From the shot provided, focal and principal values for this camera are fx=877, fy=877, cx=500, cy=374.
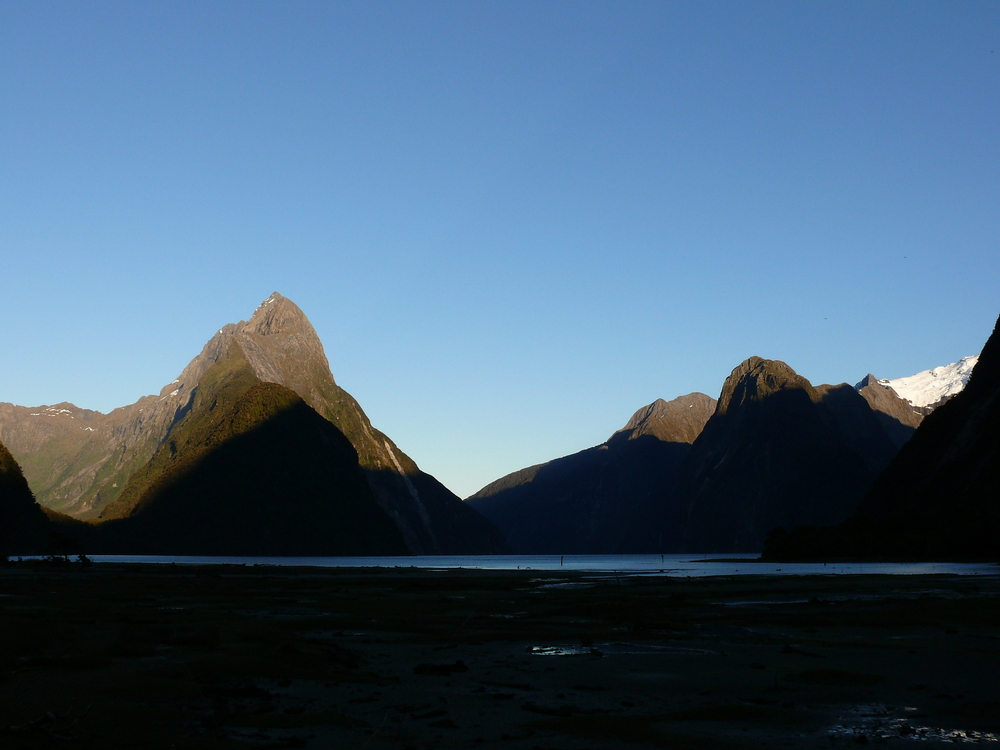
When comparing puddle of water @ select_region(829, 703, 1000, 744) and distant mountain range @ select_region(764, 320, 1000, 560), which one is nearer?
puddle of water @ select_region(829, 703, 1000, 744)

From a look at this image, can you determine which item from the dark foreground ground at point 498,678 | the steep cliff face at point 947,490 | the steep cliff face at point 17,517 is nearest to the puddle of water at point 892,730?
the dark foreground ground at point 498,678

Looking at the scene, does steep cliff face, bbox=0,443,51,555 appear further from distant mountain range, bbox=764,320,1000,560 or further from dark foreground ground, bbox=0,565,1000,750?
dark foreground ground, bbox=0,565,1000,750

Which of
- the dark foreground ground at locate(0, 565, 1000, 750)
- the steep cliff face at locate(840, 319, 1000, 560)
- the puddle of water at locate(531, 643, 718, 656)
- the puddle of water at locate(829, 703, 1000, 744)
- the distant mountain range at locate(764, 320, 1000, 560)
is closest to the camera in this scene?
the puddle of water at locate(829, 703, 1000, 744)

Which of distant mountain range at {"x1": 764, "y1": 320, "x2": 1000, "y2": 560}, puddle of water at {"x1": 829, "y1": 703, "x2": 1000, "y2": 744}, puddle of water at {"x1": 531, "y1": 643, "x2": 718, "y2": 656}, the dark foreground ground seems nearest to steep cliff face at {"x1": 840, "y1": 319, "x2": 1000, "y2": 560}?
distant mountain range at {"x1": 764, "y1": 320, "x2": 1000, "y2": 560}

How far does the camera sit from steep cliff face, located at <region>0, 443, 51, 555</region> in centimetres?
17400

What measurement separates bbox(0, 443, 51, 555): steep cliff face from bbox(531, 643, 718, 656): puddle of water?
16701 centimetres

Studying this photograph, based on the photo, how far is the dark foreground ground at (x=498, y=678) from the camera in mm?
15297

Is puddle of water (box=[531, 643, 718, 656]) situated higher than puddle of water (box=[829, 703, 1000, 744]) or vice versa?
puddle of water (box=[829, 703, 1000, 744])

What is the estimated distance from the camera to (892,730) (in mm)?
15680

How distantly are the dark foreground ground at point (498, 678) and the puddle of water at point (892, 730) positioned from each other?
8 cm

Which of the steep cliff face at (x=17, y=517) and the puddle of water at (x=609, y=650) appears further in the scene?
the steep cliff face at (x=17, y=517)

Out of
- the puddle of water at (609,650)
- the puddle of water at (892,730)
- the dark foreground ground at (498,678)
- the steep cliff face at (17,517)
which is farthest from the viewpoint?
the steep cliff face at (17,517)

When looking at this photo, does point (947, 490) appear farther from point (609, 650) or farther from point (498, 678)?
point (498, 678)

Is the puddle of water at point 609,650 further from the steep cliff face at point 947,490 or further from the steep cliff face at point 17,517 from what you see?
the steep cliff face at point 17,517
